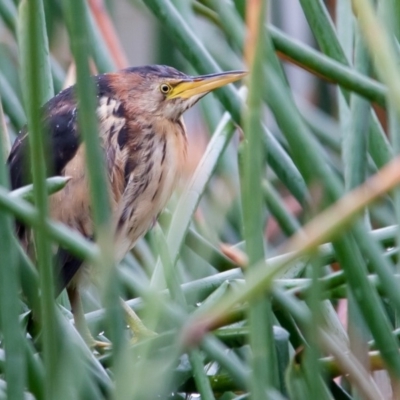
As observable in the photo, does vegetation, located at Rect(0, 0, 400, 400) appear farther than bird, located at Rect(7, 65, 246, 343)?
No

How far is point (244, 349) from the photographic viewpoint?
1021 mm

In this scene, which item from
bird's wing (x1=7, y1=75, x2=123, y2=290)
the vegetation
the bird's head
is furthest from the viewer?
the bird's head

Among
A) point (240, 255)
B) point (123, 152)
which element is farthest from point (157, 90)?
point (240, 255)

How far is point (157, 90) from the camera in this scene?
1.45 metres

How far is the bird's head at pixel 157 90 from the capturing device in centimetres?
142

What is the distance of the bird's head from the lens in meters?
1.42

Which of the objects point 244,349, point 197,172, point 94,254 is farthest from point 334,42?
point 94,254

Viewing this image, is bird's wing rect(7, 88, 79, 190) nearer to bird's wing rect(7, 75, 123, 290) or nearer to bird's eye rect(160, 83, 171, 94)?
bird's wing rect(7, 75, 123, 290)

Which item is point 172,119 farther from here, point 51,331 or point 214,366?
point 51,331

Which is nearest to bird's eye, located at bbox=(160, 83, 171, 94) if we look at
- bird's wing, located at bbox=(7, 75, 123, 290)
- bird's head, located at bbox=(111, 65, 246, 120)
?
bird's head, located at bbox=(111, 65, 246, 120)

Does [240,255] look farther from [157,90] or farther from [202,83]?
[157,90]

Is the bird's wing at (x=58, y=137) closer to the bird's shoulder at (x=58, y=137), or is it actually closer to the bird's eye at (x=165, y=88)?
the bird's shoulder at (x=58, y=137)

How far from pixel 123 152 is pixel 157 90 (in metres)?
0.13

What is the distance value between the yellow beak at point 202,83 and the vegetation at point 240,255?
0.04 m
